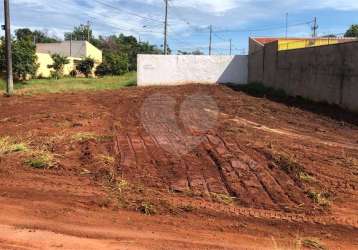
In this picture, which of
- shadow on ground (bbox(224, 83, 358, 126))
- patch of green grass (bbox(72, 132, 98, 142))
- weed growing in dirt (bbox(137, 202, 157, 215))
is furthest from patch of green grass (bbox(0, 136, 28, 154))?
shadow on ground (bbox(224, 83, 358, 126))

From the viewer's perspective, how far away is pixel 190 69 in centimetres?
3591

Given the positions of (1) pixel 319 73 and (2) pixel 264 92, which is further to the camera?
(2) pixel 264 92

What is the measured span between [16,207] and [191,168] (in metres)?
3.02

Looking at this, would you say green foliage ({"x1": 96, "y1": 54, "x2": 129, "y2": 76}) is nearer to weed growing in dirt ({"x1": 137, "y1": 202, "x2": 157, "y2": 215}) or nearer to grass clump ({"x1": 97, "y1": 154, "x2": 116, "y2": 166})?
grass clump ({"x1": 97, "y1": 154, "x2": 116, "y2": 166})

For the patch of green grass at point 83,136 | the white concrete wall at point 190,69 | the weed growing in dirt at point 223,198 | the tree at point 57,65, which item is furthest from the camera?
the tree at point 57,65

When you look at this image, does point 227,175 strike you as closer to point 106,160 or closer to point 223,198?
point 223,198

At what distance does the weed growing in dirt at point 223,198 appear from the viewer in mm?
6621

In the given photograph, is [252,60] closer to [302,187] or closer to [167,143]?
[167,143]

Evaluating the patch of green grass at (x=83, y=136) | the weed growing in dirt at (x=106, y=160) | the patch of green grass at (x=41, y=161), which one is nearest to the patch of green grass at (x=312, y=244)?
the weed growing in dirt at (x=106, y=160)

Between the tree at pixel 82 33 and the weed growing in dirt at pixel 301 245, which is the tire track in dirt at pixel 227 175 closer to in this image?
the weed growing in dirt at pixel 301 245

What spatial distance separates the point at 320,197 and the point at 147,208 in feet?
8.15

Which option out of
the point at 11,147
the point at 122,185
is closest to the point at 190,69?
the point at 11,147

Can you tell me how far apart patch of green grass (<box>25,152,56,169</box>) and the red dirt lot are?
0.10ft

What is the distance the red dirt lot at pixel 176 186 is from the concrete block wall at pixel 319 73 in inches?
166
